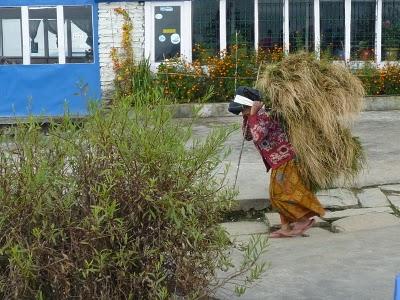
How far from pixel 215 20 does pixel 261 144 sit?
7.43m

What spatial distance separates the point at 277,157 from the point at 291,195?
341 mm

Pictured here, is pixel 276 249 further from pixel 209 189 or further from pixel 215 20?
pixel 215 20

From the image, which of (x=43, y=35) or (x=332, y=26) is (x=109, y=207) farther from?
(x=332, y=26)

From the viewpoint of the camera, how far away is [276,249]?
18.8 feet

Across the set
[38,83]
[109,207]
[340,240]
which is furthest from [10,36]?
[109,207]

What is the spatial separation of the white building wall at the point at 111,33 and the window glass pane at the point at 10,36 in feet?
4.78

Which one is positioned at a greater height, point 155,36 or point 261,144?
point 155,36

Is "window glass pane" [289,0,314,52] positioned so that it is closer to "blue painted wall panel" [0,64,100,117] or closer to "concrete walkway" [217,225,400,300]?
"blue painted wall panel" [0,64,100,117]

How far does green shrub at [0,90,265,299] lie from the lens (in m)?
3.29

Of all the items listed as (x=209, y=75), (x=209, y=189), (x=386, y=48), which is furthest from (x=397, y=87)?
(x=209, y=189)

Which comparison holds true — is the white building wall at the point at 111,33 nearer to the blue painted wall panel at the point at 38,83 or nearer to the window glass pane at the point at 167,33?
the blue painted wall panel at the point at 38,83

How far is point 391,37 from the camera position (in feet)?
44.1

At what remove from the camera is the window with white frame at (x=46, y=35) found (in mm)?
12672

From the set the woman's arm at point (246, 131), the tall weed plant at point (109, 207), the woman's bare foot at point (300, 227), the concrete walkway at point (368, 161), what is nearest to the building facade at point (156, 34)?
the concrete walkway at point (368, 161)
